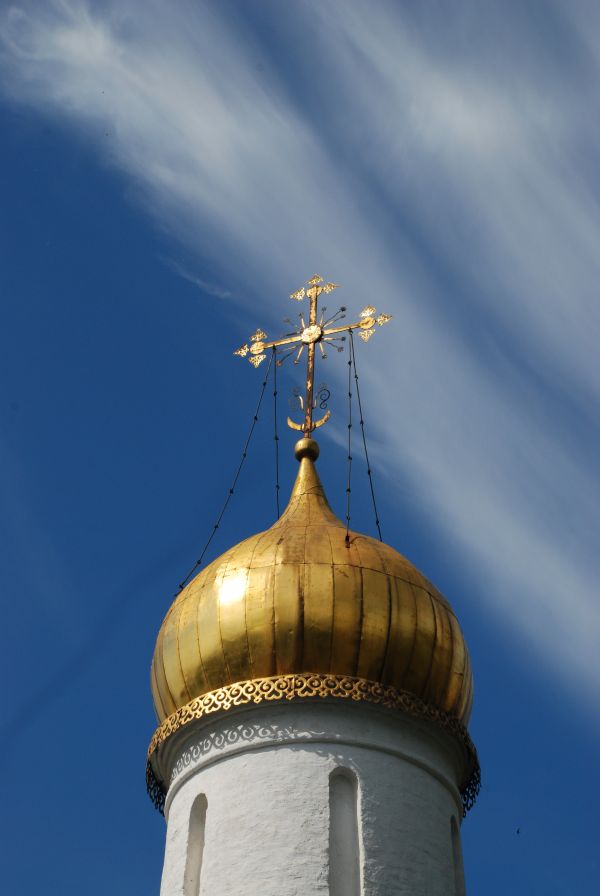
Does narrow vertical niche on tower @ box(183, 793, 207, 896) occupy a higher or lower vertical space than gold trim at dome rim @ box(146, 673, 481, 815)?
lower

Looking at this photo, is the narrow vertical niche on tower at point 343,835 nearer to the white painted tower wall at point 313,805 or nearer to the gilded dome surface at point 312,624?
the white painted tower wall at point 313,805

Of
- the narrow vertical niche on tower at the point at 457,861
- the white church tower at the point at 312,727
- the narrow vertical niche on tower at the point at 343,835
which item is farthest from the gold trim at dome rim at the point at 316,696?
the narrow vertical niche on tower at the point at 343,835

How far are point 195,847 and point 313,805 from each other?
1.16 meters

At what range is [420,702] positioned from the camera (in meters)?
12.4

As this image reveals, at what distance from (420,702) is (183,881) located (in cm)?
245

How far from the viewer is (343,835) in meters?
11.6

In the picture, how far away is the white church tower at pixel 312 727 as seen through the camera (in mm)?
11477

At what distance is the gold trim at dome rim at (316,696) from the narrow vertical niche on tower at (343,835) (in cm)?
66

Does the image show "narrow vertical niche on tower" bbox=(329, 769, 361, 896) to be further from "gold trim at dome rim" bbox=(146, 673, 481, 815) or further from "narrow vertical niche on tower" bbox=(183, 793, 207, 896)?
"narrow vertical niche on tower" bbox=(183, 793, 207, 896)

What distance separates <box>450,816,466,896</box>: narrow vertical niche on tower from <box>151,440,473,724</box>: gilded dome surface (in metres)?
0.95

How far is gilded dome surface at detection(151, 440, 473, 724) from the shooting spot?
1220 centimetres

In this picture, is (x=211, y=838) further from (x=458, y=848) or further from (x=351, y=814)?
(x=458, y=848)

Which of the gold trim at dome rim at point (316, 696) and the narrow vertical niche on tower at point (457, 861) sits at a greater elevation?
the gold trim at dome rim at point (316, 696)

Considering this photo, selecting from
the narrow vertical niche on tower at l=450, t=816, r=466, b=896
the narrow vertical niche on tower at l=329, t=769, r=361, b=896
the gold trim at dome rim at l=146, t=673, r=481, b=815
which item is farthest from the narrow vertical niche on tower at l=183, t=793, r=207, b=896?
the narrow vertical niche on tower at l=450, t=816, r=466, b=896
